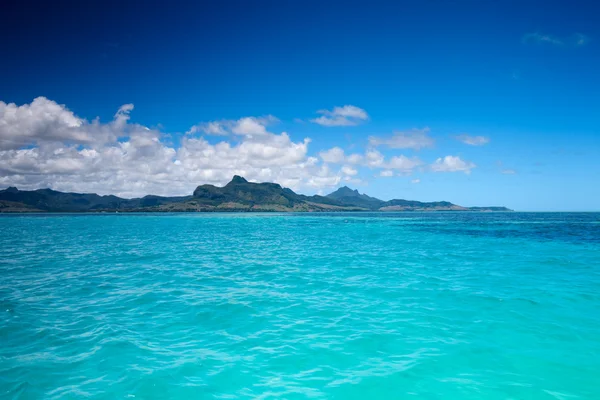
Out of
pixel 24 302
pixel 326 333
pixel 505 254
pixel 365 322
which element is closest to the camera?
pixel 326 333

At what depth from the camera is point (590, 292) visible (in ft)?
70.4

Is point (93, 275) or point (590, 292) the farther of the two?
point (93, 275)

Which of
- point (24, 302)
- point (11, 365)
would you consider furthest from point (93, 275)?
point (11, 365)

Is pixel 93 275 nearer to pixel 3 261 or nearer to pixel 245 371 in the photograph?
pixel 3 261

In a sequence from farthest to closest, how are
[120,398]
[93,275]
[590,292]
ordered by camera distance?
[93,275], [590,292], [120,398]

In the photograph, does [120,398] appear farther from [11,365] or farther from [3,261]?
[3,261]

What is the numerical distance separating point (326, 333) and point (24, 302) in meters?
17.1

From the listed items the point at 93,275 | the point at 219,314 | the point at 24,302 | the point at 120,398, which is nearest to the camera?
the point at 120,398

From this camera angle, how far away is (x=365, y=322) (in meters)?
15.8

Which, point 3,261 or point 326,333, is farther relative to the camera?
point 3,261

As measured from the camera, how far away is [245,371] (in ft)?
37.0

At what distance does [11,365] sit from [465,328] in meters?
17.2

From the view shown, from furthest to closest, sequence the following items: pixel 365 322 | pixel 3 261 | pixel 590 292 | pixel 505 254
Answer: pixel 505 254
pixel 3 261
pixel 590 292
pixel 365 322

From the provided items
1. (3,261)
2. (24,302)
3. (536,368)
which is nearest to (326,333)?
(536,368)
